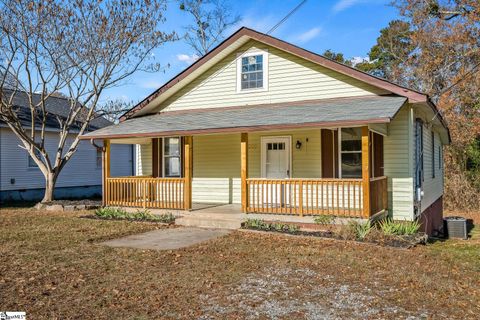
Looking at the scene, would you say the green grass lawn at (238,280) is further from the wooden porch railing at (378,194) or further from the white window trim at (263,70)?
the white window trim at (263,70)

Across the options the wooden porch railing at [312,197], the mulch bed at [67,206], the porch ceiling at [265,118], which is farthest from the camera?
the mulch bed at [67,206]

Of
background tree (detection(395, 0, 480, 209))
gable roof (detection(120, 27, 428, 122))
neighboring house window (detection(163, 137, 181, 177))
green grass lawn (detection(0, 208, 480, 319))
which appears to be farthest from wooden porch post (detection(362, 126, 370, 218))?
background tree (detection(395, 0, 480, 209))

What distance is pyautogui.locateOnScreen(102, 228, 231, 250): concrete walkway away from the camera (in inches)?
349

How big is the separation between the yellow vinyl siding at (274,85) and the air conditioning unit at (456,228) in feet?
17.4

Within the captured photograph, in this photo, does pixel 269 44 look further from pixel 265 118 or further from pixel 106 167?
pixel 106 167

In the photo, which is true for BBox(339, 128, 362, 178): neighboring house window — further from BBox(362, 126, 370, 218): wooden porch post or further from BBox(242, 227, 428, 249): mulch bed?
BBox(242, 227, 428, 249): mulch bed

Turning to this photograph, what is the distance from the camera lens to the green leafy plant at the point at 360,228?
29.8 ft

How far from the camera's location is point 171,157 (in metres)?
14.7

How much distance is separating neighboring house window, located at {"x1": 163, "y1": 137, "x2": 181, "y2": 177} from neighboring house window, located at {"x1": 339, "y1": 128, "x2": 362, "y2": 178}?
578 cm

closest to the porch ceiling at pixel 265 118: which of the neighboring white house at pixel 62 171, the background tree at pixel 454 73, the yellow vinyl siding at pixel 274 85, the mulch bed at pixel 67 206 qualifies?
the yellow vinyl siding at pixel 274 85

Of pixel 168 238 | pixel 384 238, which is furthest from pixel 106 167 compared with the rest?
pixel 384 238

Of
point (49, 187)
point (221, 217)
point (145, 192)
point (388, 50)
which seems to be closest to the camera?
point (221, 217)

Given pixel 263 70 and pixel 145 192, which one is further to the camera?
pixel 263 70

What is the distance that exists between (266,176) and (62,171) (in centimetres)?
1322
